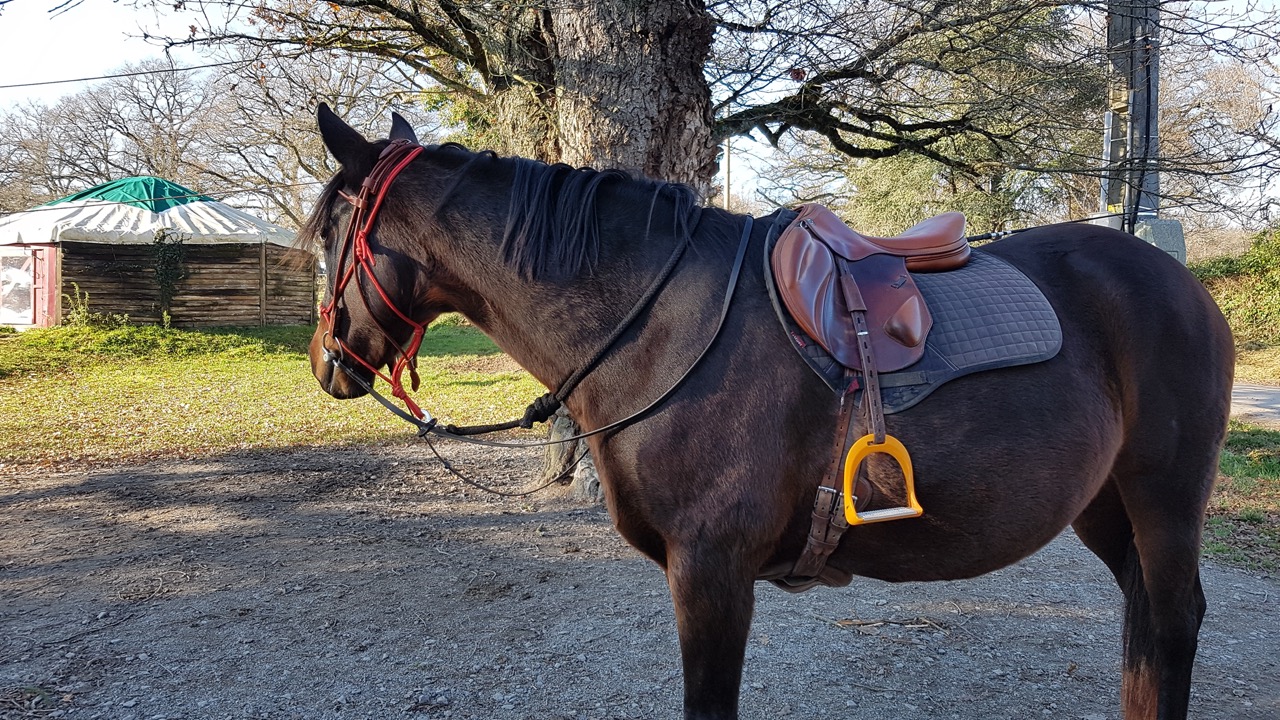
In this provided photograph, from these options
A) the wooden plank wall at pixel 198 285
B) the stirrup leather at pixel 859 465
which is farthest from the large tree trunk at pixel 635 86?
the wooden plank wall at pixel 198 285

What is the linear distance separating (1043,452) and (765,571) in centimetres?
86

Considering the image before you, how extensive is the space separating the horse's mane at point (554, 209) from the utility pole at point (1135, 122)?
5574 mm

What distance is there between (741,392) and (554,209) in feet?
2.60

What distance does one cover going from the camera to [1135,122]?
23.4 ft

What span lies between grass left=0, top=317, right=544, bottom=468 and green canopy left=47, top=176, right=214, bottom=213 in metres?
4.07

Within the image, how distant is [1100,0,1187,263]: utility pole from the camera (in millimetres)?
6320

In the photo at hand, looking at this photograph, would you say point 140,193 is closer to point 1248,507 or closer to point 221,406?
point 221,406

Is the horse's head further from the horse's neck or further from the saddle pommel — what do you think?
the saddle pommel

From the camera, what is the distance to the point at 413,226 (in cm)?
226

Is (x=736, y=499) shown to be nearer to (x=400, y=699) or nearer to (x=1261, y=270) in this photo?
(x=400, y=699)

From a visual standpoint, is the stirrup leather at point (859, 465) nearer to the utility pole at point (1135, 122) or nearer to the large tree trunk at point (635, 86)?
the large tree trunk at point (635, 86)

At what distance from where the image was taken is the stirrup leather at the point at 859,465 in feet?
6.55

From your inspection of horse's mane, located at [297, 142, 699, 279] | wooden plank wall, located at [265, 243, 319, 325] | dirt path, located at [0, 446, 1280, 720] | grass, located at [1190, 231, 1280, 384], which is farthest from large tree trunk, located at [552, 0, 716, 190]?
wooden plank wall, located at [265, 243, 319, 325]

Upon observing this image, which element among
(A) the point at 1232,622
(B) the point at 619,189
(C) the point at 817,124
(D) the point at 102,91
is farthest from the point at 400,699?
(D) the point at 102,91
